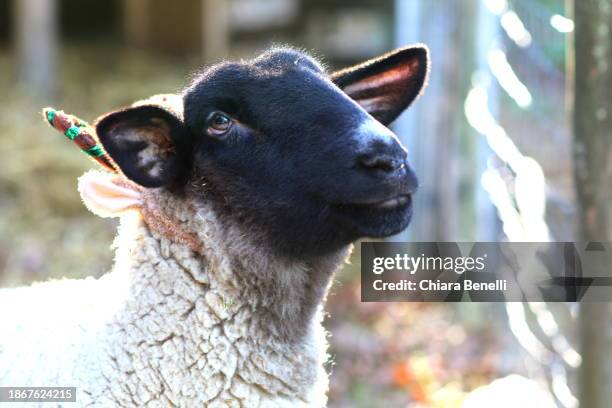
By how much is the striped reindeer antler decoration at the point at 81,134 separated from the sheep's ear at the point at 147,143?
210 mm

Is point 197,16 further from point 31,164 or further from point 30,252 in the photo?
point 30,252

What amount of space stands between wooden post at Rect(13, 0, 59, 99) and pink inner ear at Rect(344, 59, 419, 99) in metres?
6.51

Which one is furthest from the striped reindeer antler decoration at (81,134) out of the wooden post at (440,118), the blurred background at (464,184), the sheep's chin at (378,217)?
the wooden post at (440,118)

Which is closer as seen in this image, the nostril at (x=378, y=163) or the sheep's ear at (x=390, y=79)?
the nostril at (x=378, y=163)

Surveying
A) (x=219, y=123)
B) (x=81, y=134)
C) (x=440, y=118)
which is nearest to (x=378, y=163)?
(x=219, y=123)

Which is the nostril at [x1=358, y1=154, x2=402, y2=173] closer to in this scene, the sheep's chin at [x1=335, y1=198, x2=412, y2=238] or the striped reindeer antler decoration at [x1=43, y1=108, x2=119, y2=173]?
the sheep's chin at [x1=335, y1=198, x2=412, y2=238]

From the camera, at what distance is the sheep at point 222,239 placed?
2.82m

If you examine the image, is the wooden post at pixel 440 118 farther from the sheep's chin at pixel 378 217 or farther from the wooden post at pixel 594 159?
the sheep's chin at pixel 378 217

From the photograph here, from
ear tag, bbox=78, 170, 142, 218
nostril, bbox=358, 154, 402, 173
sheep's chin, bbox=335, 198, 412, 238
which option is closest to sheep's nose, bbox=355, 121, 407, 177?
nostril, bbox=358, 154, 402, 173

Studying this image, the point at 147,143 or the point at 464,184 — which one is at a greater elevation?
the point at 464,184

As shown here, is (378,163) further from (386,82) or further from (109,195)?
(109,195)

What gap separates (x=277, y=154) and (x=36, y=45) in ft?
22.8

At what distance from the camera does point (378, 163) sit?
8.98ft

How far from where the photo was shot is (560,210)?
489 cm
